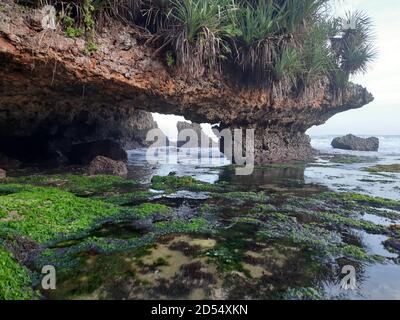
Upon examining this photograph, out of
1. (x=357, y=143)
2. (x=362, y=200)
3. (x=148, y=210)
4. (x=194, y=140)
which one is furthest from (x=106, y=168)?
(x=357, y=143)

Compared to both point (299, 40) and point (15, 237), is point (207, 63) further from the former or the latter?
point (15, 237)

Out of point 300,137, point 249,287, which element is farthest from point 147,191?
point 300,137

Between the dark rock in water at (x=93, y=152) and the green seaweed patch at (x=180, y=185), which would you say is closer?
the green seaweed patch at (x=180, y=185)

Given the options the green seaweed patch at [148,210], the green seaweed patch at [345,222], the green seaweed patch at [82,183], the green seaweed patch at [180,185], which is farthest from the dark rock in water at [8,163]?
the green seaweed patch at [345,222]

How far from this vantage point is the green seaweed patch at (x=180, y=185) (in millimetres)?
7521

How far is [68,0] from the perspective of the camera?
21.8 ft

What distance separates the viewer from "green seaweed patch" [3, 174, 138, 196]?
6.98 meters

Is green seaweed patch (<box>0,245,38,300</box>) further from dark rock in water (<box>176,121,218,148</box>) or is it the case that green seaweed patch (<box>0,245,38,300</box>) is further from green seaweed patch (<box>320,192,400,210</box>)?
dark rock in water (<box>176,121,218,148</box>)

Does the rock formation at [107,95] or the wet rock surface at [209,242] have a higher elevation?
the rock formation at [107,95]

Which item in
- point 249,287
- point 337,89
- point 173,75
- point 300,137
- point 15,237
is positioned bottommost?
point 249,287

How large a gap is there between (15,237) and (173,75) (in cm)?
630

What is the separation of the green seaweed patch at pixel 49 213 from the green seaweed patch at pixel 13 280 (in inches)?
29.5

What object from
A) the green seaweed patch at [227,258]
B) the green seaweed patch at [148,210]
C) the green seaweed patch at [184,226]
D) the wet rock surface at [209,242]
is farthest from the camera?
the green seaweed patch at [148,210]

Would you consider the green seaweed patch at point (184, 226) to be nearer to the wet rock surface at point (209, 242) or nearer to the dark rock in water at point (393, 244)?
the wet rock surface at point (209, 242)
